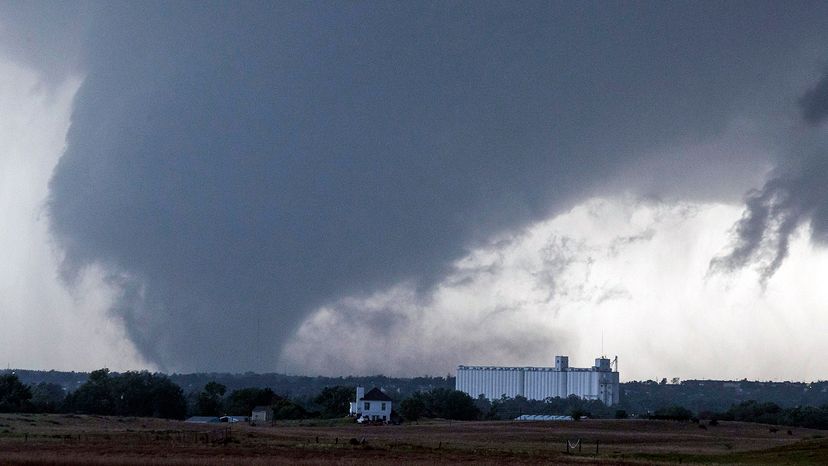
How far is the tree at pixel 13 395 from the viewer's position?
479 feet

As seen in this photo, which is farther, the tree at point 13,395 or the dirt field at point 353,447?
the tree at point 13,395

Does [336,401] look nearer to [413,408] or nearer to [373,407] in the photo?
[413,408]

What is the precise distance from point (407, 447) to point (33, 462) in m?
33.0

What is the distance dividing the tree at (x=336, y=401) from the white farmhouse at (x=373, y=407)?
1491 cm

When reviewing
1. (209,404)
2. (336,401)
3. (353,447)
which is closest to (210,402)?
(209,404)

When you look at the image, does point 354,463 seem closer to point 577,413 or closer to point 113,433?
point 113,433

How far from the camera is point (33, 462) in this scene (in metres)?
60.1

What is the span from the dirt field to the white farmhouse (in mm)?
35719

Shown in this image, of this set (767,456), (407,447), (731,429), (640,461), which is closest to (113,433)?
(407,447)

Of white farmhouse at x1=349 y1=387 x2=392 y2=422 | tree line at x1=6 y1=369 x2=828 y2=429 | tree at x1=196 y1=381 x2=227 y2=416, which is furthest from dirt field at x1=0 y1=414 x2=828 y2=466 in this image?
tree at x1=196 y1=381 x2=227 y2=416

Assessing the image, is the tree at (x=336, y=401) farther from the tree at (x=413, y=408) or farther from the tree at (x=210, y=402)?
the tree at (x=210, y=402)

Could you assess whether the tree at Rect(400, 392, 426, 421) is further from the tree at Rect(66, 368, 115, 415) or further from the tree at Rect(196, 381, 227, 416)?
the tree at Rect(66, 368, 115, 415)

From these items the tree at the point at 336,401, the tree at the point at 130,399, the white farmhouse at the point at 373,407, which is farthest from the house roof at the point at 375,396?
the tree at the point at 130,399

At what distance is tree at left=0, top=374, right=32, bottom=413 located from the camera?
145875mm
